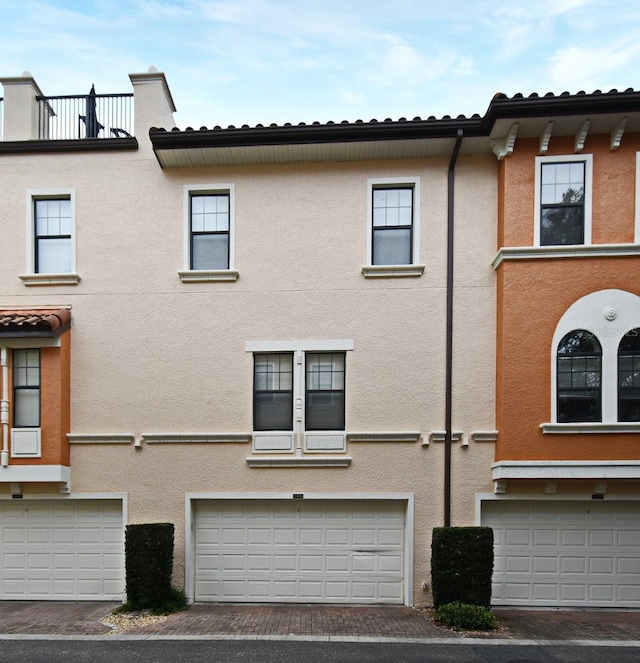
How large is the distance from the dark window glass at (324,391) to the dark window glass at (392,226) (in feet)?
7.11

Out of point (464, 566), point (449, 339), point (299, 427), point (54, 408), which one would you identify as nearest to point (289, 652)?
point (464, 566)

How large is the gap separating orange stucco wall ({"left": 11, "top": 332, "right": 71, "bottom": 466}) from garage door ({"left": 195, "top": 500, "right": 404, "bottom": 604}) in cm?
282

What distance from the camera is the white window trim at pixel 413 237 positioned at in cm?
903

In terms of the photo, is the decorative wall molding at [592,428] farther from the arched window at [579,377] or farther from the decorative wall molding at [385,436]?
the decorative wall molding at [385,436]

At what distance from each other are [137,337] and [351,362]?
4.23m

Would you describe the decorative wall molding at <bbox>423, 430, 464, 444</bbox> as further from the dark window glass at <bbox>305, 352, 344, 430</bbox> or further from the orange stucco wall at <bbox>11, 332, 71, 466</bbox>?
the orange stucco wall at <bbox>11, 332, 71, 466</bbox>

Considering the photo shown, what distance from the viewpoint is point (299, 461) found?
8.87m

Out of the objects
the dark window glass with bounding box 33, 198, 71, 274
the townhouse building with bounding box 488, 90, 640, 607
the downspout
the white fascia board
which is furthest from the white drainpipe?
the white fascia board

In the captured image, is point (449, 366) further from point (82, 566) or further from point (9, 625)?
point (9, 625)

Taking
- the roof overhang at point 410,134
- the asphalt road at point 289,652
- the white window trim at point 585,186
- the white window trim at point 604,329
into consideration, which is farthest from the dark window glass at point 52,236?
the white window trim at point 604,329

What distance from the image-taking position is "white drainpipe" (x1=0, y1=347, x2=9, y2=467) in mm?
8709

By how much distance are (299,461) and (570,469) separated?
4.81 metres

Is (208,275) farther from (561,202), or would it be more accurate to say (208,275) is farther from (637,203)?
(637,203)

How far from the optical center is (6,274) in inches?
370
